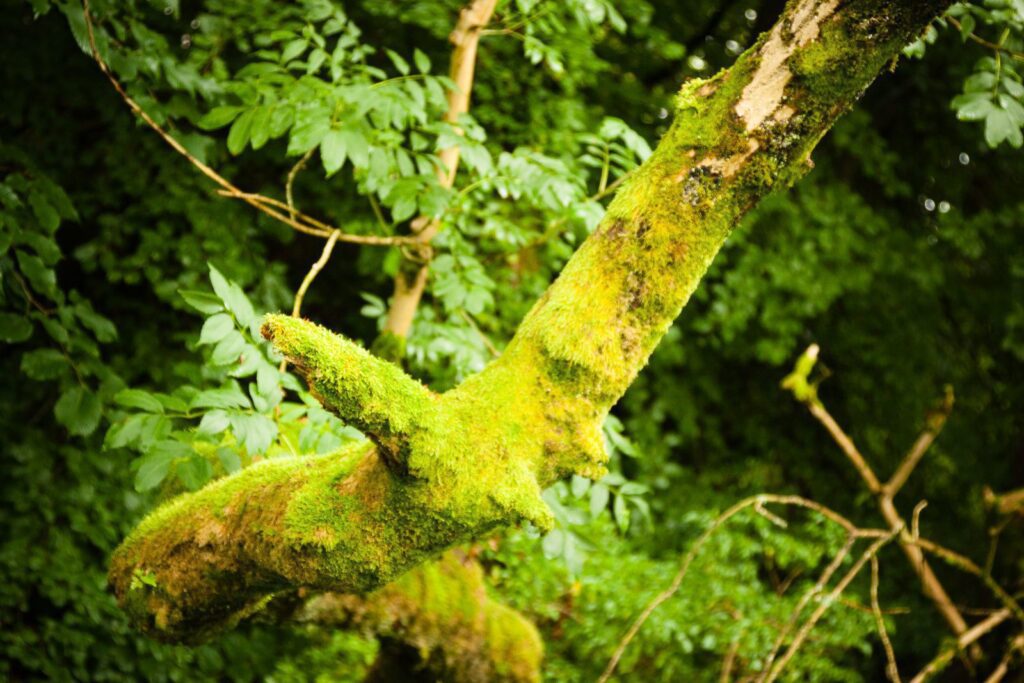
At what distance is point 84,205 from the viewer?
141 inches

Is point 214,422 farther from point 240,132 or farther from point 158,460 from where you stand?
point 240,132

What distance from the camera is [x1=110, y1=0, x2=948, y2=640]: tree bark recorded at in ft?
4.08

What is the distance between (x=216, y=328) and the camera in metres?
1.70

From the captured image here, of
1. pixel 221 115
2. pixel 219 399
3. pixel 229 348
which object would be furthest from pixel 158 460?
pixel 221 115

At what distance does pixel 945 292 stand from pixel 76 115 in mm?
5726

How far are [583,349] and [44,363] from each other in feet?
5.60

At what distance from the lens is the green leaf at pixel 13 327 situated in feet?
6.81

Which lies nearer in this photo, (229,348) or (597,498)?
(229,348)

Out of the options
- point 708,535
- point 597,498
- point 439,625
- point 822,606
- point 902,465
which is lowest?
point 439,625

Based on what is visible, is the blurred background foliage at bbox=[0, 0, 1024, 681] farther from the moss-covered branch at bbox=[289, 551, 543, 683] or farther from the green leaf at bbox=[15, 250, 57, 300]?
the moss-covered branch at bbox=[289, 551, 543, 683]

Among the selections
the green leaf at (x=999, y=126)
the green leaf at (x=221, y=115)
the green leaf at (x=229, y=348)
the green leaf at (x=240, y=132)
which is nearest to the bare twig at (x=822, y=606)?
the green leaf at (x=999, y=126)

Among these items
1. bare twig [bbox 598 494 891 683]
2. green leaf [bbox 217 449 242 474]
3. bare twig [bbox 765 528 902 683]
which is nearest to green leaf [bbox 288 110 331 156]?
green leaf [bbox 217 449 242 474]

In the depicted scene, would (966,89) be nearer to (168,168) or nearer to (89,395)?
(89,395)

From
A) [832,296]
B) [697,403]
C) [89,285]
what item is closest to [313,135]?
[89,285]
